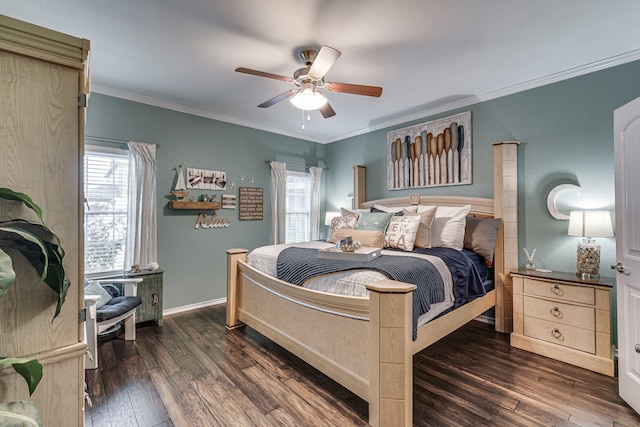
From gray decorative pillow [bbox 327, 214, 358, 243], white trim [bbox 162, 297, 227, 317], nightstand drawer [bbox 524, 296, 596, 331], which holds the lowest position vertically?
white trim [bbox 162, 297, 227, 317]

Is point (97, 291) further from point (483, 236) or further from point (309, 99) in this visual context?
point (483, 236)

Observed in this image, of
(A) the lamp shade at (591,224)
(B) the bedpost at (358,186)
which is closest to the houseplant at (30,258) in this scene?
(A) the lamp shade at (591,224)

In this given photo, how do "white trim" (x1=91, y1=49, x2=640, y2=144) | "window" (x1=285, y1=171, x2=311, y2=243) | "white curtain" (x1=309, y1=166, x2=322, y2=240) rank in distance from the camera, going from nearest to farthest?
"white trim" (x1=91, y1=49, x2=640, y2=144), "window" (x1=285, y1=171, x2=311, y2=243), "white curtain" (x1=309, y1=166, x2=322, y2=240)

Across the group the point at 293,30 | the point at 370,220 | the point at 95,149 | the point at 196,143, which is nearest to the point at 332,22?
the point at 293,30

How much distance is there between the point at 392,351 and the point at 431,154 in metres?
2.96

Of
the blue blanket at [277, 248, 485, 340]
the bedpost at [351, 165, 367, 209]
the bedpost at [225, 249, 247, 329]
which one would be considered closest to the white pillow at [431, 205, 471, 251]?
the blue blanket at [277, 248, 485, 340]

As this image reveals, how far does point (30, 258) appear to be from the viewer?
97cm

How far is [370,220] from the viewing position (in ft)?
10.6

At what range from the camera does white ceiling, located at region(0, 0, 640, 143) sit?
196 cm

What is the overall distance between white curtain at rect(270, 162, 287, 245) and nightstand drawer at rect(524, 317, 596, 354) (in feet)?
10.7

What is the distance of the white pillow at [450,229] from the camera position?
3031mm

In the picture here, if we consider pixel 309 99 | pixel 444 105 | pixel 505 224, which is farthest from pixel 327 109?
pixel 505 224

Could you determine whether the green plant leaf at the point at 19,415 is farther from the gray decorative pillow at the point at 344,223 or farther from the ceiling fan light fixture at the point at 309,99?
the gray decorative pillow at the point at 344,223

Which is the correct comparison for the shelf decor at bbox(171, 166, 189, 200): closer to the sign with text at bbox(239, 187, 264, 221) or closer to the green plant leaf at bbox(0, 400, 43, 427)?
the sign with text at bbox(239, 187, 264, 221)
